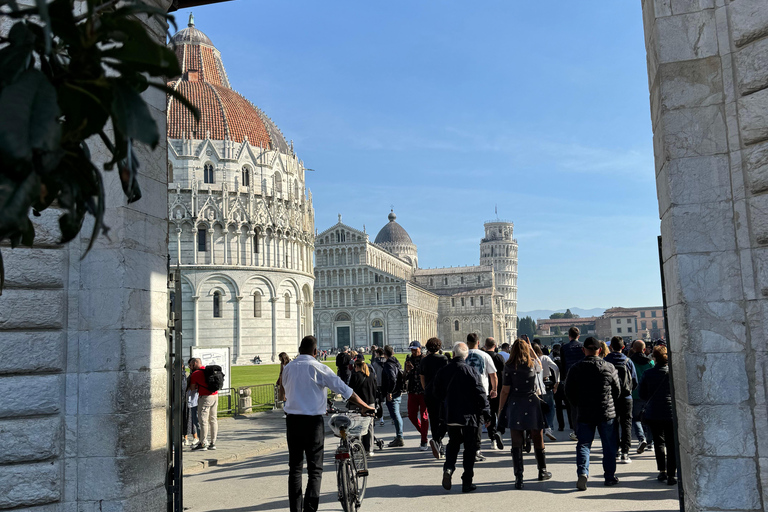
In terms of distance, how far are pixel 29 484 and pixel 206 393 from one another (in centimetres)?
642

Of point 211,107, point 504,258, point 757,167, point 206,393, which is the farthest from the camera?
point 504,258

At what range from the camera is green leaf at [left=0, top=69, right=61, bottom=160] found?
5.03 feet

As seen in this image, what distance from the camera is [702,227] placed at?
5000 millimetres

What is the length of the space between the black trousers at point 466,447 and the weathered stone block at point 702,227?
11.5 feet

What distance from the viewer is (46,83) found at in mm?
1653

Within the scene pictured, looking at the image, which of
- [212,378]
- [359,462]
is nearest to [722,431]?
[359,462]

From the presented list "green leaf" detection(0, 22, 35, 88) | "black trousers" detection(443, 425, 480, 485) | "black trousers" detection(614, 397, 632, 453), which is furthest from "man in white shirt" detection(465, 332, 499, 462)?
"green leaf" detection(0, 22, 35, 88)

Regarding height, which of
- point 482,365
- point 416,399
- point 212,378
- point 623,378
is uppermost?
point 482,365

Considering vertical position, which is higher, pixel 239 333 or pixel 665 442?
pixel 239 333

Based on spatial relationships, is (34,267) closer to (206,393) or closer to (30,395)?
(30,395)

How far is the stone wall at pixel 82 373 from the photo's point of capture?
486 centimetres

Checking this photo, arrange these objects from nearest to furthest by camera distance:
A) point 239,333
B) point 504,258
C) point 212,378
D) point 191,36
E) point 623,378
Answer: point 623,378, point 212,378, point 239,333, point 191,36, point 504,258

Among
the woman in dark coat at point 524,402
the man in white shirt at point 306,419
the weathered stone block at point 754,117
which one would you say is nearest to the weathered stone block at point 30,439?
the man in white shirt at point 306,419

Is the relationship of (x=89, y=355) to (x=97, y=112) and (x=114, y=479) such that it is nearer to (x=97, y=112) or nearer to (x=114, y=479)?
(x=114, y=479)
